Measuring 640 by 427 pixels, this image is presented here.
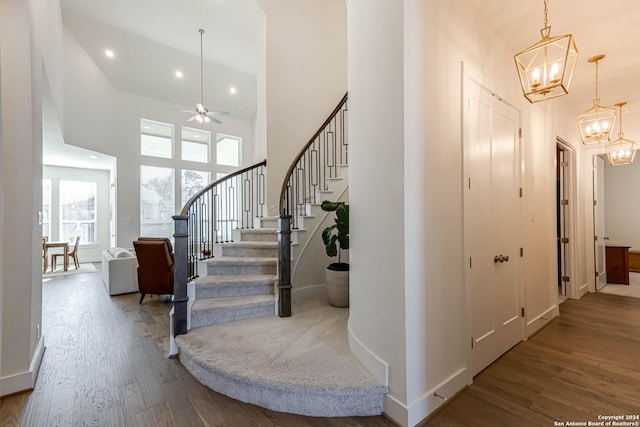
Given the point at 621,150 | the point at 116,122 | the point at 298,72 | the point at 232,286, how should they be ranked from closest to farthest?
1. the point at 232,286
2. the point at 621,150
3. the point at 298,72
4. the point at 116,122

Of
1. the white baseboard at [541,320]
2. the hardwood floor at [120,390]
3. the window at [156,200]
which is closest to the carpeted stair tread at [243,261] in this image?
the hardwood floor at [120,390]

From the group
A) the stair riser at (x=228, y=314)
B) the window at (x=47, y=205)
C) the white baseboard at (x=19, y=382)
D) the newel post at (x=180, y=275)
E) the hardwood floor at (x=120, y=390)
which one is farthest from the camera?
the window at (x=47, y=205)

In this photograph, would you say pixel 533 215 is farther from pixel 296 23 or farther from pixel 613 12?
pixel 296 23

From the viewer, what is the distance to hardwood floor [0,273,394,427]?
5.96 ft

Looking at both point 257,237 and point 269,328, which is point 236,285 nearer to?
point 269,328

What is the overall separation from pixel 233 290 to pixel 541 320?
3.67 m

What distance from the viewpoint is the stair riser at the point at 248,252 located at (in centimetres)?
380

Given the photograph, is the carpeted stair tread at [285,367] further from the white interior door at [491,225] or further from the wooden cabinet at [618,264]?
the wooden cabinet at [618,264]

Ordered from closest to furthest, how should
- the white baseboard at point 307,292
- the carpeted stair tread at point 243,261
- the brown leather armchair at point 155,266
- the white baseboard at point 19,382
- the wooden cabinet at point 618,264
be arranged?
the white baseboard at point 19,382, the carpeted stair tread at point 243,261, the white baseboard at point 307,292, the brown leather armchair at point 155,266, the wooden cabinet at point 618,264

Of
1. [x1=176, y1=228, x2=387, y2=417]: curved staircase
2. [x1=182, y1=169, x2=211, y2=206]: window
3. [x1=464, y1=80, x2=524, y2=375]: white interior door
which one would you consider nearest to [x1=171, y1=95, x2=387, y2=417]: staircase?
[x1=176, y1=228, x2=387, y2=417]: curved staircase

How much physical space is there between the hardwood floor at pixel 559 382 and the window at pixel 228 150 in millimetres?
8841

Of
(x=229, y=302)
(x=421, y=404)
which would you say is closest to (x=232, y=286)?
(x=229, y=302)

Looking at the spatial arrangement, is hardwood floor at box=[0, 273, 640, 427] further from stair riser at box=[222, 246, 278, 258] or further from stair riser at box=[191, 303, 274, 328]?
stair riser at box=[222, 246, 278, 258]

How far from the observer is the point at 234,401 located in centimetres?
201
